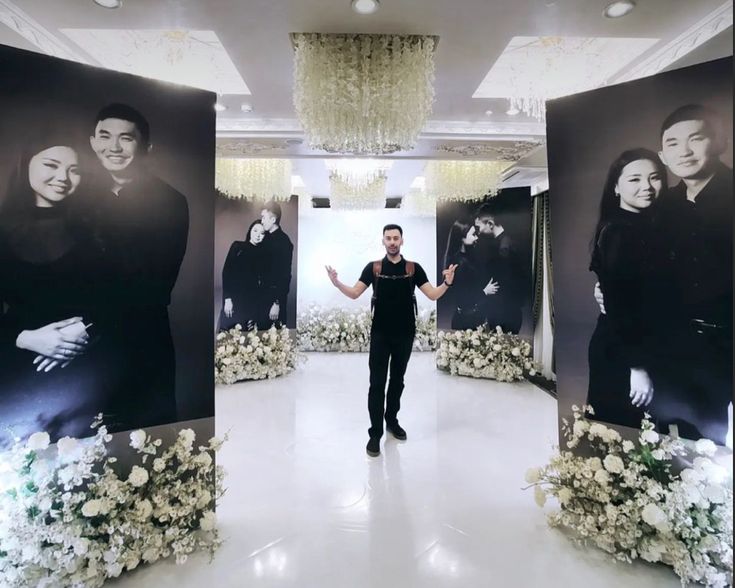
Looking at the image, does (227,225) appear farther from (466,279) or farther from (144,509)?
(144,509)

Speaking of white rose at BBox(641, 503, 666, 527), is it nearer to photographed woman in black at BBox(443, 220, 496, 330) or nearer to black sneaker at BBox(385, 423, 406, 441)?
black sneaker at BBox(385, 423, 406, 441)

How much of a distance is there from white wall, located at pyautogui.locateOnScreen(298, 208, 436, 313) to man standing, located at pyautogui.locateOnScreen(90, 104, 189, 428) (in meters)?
5.50

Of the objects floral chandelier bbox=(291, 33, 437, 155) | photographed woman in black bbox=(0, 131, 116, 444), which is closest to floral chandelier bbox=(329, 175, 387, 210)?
floral chandelier bbox=(291, 33, 437, 155)

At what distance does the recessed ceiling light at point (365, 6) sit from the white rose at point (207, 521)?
2.84m

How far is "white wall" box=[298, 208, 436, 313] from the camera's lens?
7422mm

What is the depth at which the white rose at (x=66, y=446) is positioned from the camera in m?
1.59

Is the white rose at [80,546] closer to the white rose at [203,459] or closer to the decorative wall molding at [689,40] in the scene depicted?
the white rose at [203,459]

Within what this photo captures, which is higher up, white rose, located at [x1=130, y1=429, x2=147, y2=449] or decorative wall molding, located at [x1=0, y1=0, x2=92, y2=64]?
decorative wall molding, located at [x1=0, y1=0, x2=92, y2=64]

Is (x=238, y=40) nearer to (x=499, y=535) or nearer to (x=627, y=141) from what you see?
(x=627, y=141)

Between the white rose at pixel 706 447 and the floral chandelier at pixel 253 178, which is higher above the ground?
the floral chandelier at pixel 253 178

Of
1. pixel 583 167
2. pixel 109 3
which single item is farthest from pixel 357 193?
pixel 583 167

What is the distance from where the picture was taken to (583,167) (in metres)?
2.07

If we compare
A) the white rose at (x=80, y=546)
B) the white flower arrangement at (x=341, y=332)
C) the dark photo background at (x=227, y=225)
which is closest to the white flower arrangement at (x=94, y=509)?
the white rose at (x=80, y=546)

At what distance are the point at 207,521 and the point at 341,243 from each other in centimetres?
598
